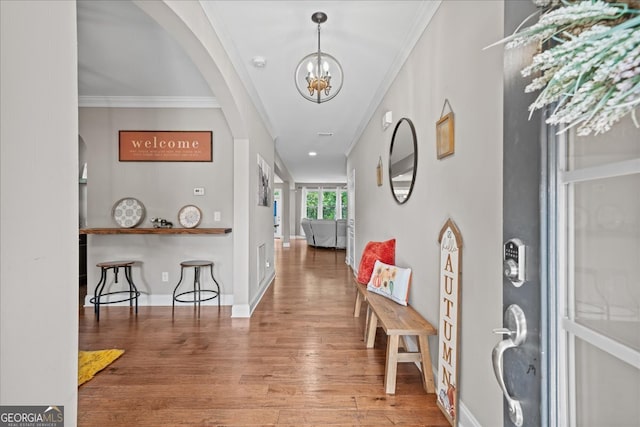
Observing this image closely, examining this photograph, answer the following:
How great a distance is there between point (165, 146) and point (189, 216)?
0.94 metres

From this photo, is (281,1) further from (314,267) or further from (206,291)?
(314,267)

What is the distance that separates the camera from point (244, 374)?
7.12 feet

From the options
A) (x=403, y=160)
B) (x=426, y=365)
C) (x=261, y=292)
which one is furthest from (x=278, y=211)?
(x=426, y=365)

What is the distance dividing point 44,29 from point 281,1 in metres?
1.70

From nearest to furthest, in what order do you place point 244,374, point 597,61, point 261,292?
1. point 597,61
2. point 244,374
3. point 261,292

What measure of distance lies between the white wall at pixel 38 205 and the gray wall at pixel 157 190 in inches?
118


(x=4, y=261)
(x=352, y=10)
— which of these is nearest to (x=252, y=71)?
(x=352, y=10)

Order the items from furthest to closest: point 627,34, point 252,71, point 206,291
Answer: point 206,291, point 252,71, point 627,34

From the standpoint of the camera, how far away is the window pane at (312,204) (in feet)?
44.1

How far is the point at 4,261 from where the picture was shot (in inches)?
26.1

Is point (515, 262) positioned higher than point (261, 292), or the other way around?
point (515, 262)

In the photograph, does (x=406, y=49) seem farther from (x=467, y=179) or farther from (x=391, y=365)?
(x=391, y=365)

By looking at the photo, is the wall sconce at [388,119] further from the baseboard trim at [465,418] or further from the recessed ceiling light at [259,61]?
the baseboard trim at [465,418]

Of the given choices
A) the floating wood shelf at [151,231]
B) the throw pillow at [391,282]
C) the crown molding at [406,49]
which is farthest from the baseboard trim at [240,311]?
the crown molding at [406,49]
